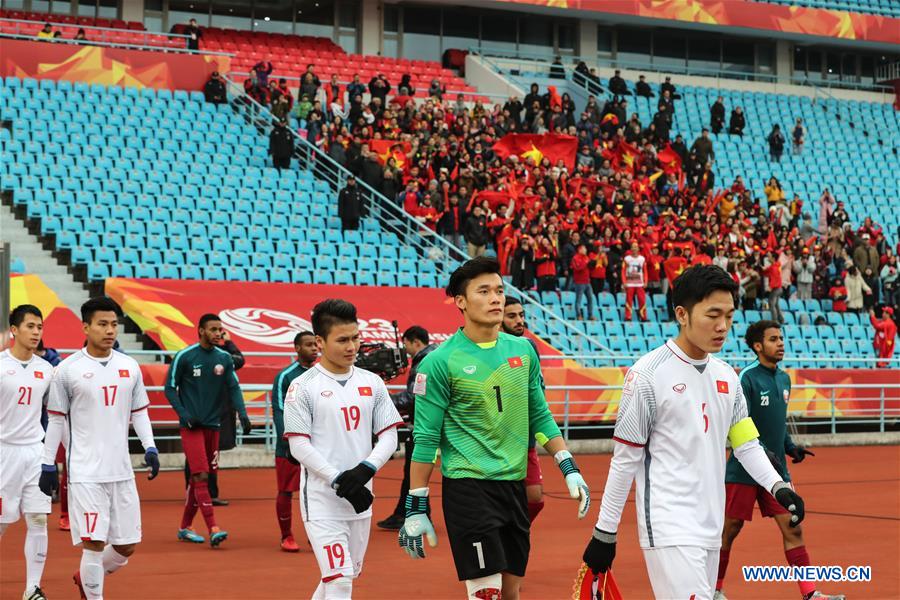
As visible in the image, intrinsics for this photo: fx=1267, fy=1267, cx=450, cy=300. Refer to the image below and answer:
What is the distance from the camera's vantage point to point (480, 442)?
6445 mm

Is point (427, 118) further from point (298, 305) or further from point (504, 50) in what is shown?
point (504, 50)

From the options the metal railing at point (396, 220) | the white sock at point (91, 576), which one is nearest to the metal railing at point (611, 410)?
the metal railing at point (396, 220)

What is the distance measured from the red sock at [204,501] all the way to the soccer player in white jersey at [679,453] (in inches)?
261

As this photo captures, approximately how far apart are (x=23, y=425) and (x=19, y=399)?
21 centimetres

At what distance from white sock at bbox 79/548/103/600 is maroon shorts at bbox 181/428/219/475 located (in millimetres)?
3653

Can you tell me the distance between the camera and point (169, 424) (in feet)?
59.6

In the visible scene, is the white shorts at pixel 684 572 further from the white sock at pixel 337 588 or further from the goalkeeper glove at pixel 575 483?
the white sock at pixel 337 588

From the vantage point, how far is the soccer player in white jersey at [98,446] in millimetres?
8555

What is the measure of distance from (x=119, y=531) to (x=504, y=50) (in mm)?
36741

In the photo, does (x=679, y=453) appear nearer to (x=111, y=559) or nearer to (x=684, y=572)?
(x=684, y=572)

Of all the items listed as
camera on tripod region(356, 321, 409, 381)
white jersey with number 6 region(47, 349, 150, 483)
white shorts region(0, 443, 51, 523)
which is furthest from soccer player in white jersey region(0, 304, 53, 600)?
camera on tripod region(356, 321, 409, 381)

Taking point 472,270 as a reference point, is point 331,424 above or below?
below

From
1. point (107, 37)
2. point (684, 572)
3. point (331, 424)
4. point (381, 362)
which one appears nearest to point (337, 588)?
point (331, 424)

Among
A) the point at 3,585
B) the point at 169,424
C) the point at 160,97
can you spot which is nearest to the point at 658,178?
the point at 160,97
